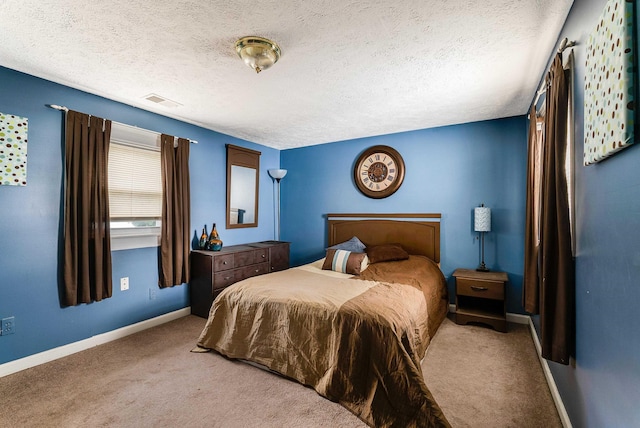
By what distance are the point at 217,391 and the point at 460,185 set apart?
3485 mm

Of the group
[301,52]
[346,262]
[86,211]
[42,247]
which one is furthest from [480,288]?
[42,247]

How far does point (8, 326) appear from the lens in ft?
7.66

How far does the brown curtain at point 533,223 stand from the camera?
2196mm

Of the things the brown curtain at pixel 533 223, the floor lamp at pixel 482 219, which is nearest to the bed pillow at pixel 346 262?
the floor lamp at pixel 482 219

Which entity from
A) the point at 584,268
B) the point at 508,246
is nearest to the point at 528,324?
the point at 508,246

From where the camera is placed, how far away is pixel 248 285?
8.93ft

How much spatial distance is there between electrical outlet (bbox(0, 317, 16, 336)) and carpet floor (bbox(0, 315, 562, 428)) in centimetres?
35

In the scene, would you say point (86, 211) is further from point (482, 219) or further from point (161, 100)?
point (482, 219)

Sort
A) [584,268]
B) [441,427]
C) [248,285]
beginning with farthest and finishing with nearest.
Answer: [248,285], [441,427], [584,268]

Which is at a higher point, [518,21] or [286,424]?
[518,21]

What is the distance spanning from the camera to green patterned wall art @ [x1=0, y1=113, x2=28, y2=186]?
229cm

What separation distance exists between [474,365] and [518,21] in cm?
255

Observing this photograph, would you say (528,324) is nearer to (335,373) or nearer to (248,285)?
(335,373)

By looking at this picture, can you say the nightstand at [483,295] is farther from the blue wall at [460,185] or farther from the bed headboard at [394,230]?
the bed headboard at [394,230]
